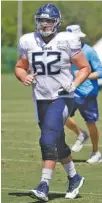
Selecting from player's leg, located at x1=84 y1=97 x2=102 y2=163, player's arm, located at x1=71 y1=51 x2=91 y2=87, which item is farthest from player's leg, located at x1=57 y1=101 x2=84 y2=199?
player's leg, located at x1=84 y1=97 x2=102 y2=163

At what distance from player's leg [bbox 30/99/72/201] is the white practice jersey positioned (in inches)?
6.5

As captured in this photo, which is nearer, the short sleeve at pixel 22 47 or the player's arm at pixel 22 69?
the short sleeve at pixel 22 47

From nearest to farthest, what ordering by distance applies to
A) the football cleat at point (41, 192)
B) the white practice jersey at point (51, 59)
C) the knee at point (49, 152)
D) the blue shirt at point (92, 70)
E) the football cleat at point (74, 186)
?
the football cleat at point (41, 192) < the knee at point (49, 152) < the white practice jersey at point (51, 59) < the football cleat at point (74, 186) < the blue shirt at point (92, 70)

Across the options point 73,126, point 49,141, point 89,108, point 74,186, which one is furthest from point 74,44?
point 73,126

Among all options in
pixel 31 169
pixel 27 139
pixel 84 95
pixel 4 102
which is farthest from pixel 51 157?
pixel 4 102

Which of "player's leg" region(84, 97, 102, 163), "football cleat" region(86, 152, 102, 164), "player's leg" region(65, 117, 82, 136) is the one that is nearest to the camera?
"football cleat" region(86, 152, 102, 164)

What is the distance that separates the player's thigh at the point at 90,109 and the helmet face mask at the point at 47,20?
320 centimetres

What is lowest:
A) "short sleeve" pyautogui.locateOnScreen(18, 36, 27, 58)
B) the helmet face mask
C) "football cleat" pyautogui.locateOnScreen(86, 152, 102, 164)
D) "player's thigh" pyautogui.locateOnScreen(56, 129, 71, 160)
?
"football cleat" pyautogui.locateOnScreen(86, 152, 102, 164)

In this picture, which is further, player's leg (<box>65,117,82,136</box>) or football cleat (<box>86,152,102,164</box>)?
player's leg (<box>65,117,82,136</box>)

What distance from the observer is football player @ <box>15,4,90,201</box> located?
7711mm

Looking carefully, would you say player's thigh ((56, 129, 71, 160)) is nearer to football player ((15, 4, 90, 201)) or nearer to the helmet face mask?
football player ((15, 4, 90, 201))

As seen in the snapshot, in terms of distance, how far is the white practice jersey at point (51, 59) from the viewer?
776 centimetres

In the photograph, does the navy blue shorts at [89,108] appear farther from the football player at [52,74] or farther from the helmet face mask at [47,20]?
the helmet face mask at [47,20]

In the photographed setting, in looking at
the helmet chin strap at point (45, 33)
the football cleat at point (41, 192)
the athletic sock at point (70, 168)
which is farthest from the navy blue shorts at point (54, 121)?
the helmet chin strap at point (45, 33)
